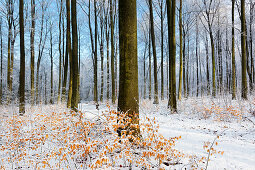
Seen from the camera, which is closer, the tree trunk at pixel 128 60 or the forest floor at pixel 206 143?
the forest floor at pixel 206 143

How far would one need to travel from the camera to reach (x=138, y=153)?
2.98 metres

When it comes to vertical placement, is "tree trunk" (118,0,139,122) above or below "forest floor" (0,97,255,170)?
above

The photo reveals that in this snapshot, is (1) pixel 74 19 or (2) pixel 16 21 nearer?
(1) pixel 74 19

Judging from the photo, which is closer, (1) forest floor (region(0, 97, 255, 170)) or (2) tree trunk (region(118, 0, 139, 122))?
(1) forest floor (region(0, 97, 255, 170))

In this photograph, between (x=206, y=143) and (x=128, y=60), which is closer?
(x=128, y=60)

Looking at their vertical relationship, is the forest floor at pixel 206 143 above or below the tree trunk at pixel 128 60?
below

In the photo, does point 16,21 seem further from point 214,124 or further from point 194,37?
point 194,37

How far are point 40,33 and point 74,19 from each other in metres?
12.3

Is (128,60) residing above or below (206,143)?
above

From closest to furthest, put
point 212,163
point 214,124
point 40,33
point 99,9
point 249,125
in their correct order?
point 212,163 < point 249,125 < point 214,124 < point 99,9 < point 40,33

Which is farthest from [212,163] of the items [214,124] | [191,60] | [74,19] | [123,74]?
[191,60]

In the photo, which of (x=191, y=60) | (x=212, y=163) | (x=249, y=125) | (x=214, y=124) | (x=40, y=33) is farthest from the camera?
(x=191, y=60)

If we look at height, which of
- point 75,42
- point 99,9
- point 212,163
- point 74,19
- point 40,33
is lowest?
point 212,163

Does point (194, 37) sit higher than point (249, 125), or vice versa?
point (194, 37)
